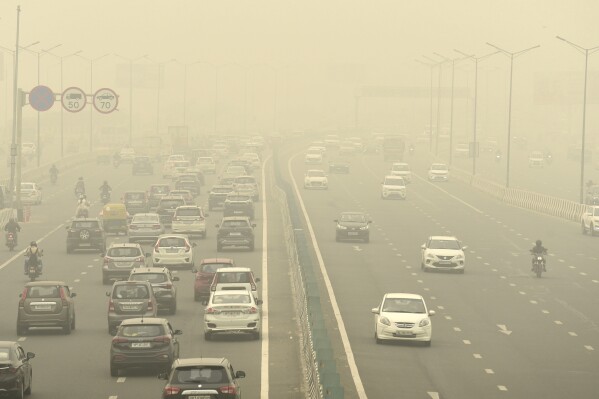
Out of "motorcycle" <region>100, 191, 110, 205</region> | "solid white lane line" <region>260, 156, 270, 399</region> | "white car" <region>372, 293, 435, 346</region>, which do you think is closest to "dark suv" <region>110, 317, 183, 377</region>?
"solid white lane line" <region>260, 156, 270, 399</region>

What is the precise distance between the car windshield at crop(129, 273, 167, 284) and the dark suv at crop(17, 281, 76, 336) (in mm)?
4525

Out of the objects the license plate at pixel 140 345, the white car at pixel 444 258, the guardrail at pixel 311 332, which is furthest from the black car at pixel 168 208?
the license plate at pixel 140 345

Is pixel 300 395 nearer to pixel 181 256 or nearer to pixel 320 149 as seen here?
pixel 181 256

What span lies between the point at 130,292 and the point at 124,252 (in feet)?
42.0

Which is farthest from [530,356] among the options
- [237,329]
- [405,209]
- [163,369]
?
[405,209]

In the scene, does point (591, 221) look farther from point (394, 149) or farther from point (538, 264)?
point (394, 149)

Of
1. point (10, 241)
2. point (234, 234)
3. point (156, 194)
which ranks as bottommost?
point (10, 241)

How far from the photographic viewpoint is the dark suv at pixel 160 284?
46.2 meters

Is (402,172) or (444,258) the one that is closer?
(444,258)

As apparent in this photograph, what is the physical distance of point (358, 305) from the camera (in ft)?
165

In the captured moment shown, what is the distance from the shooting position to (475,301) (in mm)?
51906

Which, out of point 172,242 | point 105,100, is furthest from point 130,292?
point 105,100

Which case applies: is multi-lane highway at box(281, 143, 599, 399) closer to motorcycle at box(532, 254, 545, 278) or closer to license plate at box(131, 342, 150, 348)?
motorcycle at box(532, 254, 545, 278)

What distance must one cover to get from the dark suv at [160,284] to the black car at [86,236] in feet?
65.9
